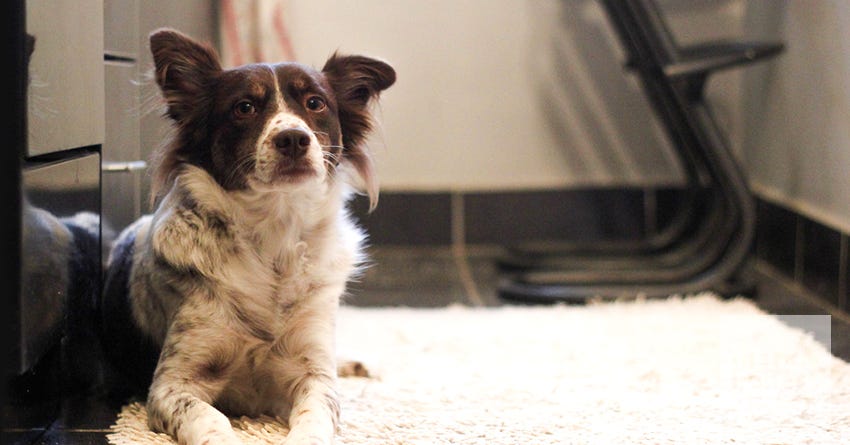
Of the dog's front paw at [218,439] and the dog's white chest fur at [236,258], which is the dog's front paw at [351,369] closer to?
the dog's white chest fur at [236,258]

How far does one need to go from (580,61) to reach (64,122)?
2.61 meters

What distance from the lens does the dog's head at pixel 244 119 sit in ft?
5.84

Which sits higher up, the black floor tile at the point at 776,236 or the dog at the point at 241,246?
the dog at the point at 241,246

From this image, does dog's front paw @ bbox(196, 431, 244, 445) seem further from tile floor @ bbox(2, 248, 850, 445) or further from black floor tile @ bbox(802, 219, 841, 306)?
black floor tile @ bbox(802, 219, 841, 306)

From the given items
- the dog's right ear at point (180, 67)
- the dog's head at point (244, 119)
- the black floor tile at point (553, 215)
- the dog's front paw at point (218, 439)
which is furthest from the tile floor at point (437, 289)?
the dog's right ear at point (180, 67)

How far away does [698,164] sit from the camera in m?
3.43

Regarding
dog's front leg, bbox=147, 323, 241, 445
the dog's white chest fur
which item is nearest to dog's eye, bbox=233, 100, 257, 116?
the dog's white chest fur

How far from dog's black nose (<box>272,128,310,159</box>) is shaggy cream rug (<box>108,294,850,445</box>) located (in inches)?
18.5

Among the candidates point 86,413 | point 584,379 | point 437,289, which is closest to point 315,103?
point 86,413

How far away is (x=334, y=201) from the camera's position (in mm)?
1970

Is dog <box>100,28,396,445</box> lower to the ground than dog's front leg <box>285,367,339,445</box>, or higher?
higher

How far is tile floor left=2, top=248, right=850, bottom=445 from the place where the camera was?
77.1 inches

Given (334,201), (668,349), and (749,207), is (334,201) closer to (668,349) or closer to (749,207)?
(668,349)

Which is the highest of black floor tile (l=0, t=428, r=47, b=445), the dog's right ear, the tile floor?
the dog's right ear
